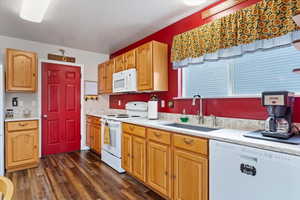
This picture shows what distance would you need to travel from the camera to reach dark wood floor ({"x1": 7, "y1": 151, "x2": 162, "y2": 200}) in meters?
2.20

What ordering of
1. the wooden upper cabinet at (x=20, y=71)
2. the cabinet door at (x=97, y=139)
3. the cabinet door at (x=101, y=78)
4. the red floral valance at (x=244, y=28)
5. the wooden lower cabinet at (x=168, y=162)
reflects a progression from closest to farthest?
the red floral valance at (x=244, y=28) → the wooden lower cabinet at (x=168, y=162) → the wooden upper cabinet at (x=20, y=71) → the cabinet door at (x=97, y=139) → the cabinet door at (x=101, y=78)

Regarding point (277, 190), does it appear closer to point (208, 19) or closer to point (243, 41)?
point (243, 41)

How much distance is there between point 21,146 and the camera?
3.00 metres

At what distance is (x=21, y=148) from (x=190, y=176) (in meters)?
2.99

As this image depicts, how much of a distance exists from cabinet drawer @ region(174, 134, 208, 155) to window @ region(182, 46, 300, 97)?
0.87 metres

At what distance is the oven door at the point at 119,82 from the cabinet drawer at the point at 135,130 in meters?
0.88

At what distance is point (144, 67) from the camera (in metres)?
2.89

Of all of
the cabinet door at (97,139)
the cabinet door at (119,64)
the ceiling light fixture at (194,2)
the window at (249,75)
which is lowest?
the cabinet door at (97,139)

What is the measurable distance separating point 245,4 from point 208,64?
813 mm

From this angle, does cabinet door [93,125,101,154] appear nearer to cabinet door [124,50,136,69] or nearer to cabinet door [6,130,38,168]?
cabinet door [6,130,38,168]

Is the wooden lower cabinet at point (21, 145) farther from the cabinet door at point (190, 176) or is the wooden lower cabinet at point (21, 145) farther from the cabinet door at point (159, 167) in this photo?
the cabinet door at point (190, 176)

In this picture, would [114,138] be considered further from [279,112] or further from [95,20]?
[279,112]

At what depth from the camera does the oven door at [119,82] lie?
3.32 m

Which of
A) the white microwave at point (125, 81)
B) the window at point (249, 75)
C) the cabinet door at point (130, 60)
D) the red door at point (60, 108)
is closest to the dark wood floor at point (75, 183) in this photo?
the red door at point (60, 108)
